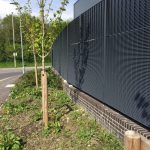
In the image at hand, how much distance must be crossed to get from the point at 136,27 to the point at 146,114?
1386mm

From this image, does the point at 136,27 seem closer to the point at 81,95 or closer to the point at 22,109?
the point at 81,95

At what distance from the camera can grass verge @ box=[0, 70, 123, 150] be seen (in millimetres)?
6410

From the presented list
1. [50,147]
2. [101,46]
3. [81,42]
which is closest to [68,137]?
[50,147]

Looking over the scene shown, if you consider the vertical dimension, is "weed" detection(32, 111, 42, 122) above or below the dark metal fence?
below

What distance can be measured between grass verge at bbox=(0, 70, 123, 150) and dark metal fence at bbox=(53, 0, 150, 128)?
596 millimetres

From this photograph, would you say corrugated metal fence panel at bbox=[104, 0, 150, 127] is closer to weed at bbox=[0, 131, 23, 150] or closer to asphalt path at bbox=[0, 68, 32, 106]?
weed at bbox=[0, 131, 23, 150]

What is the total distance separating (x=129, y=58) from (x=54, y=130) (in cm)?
232

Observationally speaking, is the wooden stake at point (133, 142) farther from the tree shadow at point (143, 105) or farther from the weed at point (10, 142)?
the weed at point (10, 142)

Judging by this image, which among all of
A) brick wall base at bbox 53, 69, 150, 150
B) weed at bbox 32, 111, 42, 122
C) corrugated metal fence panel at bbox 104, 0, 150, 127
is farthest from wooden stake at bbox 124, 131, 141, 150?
weed at bbox 32, 111, 42, 122

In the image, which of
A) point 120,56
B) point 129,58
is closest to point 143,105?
point 129,58

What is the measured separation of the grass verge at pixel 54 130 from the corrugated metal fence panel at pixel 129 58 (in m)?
0.65

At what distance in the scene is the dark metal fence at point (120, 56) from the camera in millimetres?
5562

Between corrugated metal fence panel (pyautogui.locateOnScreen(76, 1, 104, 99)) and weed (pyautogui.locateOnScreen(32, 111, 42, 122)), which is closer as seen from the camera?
corrugated metal fence panel (pyautogui.locateOnScreen(76, 1, 104, 99))

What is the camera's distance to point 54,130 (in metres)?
7.45
